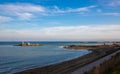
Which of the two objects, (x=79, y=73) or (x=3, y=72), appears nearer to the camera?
(x=79, y=73)

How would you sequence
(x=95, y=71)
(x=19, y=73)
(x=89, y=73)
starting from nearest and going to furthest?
(x=89, y=73)
(x=95, y=71)
(x=19, y=73)

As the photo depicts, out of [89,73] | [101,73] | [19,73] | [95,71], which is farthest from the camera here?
[19,73]

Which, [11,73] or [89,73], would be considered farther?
[11,73]

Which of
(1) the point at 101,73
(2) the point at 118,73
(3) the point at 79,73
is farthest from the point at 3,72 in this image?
(2) the point at 118,73

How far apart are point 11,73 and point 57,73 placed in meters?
4.93

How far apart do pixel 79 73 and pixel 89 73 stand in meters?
6.12

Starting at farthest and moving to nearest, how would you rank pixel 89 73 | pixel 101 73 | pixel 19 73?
pixel 19 73
pixel 101 73
pixel 89 73

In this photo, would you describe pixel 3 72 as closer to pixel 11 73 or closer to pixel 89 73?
pixel 11 73

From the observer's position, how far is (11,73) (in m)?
21.8

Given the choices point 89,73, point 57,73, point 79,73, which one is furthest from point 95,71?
point 57,73

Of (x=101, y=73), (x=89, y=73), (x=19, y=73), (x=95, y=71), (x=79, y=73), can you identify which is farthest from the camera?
(x=19, y=73)

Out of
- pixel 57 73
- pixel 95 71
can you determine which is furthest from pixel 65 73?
pixel 95 71

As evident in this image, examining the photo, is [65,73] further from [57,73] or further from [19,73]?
[19,73]

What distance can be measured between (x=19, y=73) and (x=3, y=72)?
217 cm
